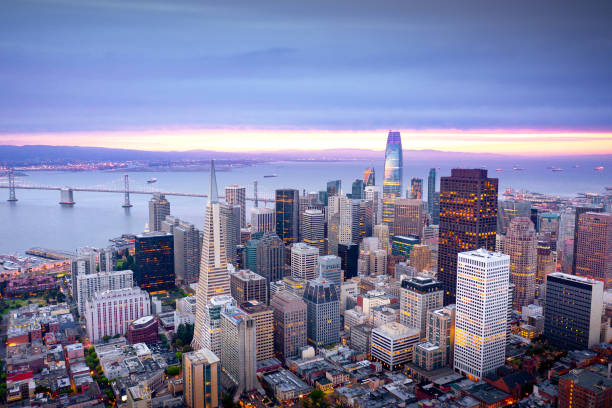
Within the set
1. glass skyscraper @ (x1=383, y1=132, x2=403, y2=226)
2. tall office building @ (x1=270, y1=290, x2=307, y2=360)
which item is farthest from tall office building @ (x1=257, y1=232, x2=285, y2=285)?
glass skyscraper @ (x1=383, y1=132, x2=403, y2=226)

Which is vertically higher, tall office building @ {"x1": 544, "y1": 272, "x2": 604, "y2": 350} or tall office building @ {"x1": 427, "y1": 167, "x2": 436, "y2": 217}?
tall office building @ {"x1": 427, "y1": 167, "x2": 436, "y2": 217}

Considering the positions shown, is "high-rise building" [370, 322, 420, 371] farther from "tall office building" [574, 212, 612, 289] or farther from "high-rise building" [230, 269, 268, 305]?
"tall office building" [574, 212, 612, 289]

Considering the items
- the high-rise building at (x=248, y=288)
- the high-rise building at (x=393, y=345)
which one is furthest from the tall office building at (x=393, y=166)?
the high-rise building at (x=393, y=345)

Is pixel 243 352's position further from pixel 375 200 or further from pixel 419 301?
pixel 375 200

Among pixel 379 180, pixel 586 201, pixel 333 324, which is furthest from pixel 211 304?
pixel 379 180

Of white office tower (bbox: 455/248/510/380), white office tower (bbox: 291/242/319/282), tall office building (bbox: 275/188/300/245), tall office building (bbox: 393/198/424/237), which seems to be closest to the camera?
white office tower (bbox: 455/248/510/380)

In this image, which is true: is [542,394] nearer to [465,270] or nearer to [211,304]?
[465,270]

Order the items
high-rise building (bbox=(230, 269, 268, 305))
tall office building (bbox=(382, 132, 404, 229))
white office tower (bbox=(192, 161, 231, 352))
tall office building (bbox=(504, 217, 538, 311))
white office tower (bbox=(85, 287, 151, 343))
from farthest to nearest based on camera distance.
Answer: tall office building (bbox=(382, 132, 404, 229))
tall office building (bbox=(504, 217, 538, 311))
high-rise building (bbox=(230, 269, 268, 305))
white office tower (bbox=(85, 287, 151, 343))
white office tower (bbox=(192, 161, 231, 352))
